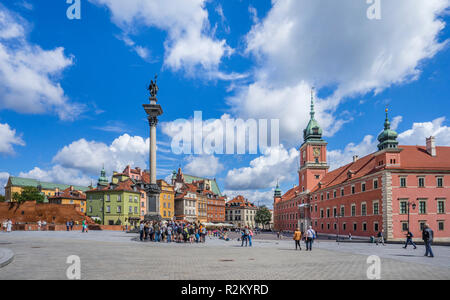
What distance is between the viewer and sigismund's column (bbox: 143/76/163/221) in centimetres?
3625

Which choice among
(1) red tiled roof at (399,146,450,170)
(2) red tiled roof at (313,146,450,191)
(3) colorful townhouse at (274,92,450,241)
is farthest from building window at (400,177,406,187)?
(1) red tiled roof at (399,146,450,170)

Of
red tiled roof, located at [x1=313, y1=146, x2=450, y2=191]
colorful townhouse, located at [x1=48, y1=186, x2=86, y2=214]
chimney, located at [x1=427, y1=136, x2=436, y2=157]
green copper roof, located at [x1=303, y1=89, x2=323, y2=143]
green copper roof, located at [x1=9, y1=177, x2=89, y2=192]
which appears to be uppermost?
green copper roof, located at [x1=303, y1=89, x2=323, y2=143]

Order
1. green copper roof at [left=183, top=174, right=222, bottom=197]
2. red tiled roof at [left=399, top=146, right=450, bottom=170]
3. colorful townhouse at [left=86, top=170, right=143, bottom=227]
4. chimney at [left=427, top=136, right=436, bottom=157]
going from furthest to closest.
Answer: green copper roof at [left=183, top=174, right=222, bottom=197] → colorful townhouse at [left=86, top=170, right=143, bottom=227] → chimney at [left=427, top=136, right=436, bottom=157] → red tiled roof at [left=399, top=146, right=450, bottom=170]

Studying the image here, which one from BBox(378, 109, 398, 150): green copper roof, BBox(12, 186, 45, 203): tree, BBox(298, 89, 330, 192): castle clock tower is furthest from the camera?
BBox(12, 186, 45, 203): tree

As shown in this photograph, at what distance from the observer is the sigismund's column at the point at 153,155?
119 ft

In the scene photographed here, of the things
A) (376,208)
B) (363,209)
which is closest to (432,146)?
(376,208)

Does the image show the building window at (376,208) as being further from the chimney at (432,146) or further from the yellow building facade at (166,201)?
the yellow building facade at (166,201)

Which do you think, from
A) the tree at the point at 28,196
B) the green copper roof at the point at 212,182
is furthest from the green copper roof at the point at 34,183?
the green copper roof at the point at 212,182

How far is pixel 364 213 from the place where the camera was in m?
52.4

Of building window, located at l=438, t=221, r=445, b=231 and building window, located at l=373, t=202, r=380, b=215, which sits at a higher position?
building window, located at l=373, t=202, r=380, b=215

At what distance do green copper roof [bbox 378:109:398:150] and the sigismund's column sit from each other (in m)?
39.2

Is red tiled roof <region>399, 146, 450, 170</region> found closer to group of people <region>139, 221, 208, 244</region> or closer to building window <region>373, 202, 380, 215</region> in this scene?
building window <region>373, 202, 380, 215</region>

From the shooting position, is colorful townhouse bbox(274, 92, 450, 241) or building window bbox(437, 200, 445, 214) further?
building window bbox(437, 200, 445, 214)
